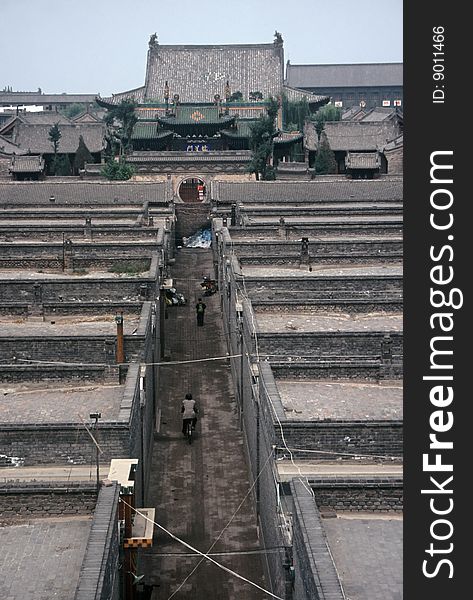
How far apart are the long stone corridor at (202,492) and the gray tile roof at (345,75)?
3994 inches

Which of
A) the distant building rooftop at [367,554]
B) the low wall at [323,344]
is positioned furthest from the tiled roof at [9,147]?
the distant building rooftop at [367,554]

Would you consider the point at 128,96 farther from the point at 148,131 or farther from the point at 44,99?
the point at 44,99

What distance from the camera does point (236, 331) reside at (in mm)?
26703

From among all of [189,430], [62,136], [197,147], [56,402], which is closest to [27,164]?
[62,136]

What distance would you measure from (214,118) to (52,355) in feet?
150

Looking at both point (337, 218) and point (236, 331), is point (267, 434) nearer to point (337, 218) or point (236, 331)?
point (236, 331)

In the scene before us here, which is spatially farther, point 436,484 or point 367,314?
point 367,314

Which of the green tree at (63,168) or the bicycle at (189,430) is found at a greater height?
the green tree at (63,168)

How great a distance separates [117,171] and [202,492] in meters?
40.2

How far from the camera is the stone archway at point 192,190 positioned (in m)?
60.6

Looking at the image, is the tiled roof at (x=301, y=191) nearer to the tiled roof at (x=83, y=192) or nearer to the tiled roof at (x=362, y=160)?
the tiled roof at (x=83, y=192)

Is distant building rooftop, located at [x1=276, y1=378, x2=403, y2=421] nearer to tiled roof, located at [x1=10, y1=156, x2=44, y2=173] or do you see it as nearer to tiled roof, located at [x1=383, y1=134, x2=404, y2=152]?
tiled roof, located at [x1=10, y1=156, x2=44, y2=173]

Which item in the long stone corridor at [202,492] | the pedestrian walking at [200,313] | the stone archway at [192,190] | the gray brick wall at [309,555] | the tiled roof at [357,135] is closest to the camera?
the gray brick wall at [309,555]

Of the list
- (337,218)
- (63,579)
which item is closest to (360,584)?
(63,579)
